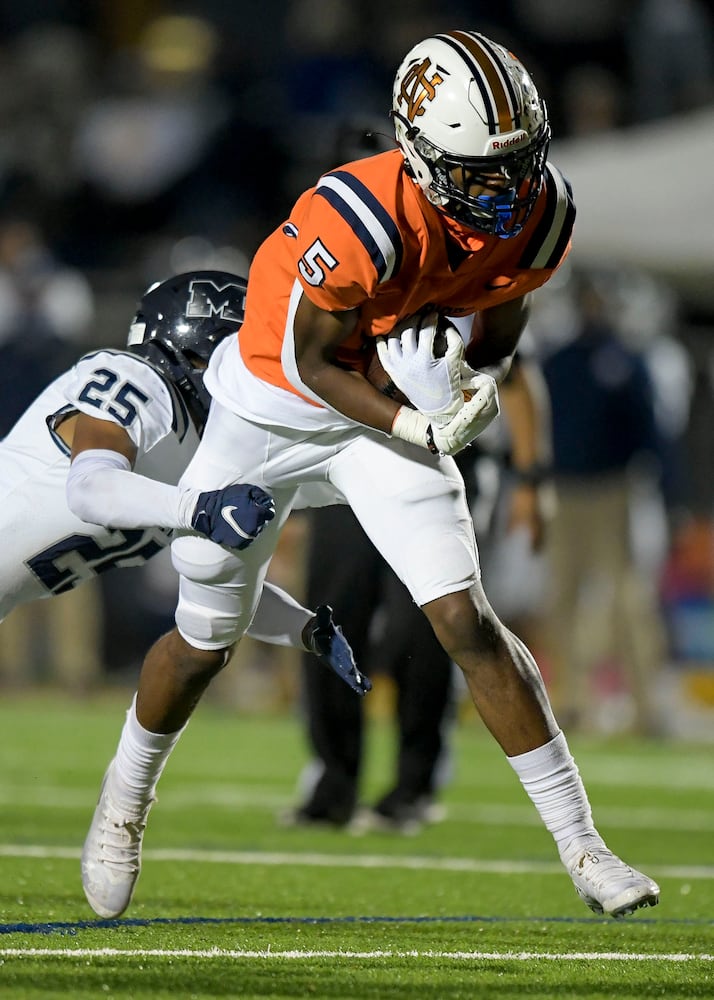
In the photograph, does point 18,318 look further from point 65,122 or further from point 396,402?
point 396,402

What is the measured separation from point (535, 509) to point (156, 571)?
520 cm

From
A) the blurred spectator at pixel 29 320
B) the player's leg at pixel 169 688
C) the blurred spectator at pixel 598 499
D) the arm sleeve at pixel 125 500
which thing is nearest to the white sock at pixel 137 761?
the player's leg at pixel 169 688

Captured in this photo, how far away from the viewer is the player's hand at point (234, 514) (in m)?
3.50

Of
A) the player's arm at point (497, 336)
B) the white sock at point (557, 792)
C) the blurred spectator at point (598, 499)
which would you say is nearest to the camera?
the white sock at point (557, 792)

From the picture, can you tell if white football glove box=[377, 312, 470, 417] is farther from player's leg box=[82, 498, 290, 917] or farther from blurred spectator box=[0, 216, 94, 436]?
blurred spectator box=[0, 216, 94, 436]

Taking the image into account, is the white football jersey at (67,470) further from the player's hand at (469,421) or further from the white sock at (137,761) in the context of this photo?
the player's hand at (469,421)

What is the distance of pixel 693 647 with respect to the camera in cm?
931

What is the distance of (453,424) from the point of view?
350cm

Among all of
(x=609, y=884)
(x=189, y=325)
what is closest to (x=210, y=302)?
(x=189, y=325)

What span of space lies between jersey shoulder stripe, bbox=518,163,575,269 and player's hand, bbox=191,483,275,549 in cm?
75

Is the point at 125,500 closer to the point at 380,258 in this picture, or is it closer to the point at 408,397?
the point at 408,397

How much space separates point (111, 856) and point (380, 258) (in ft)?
4.58

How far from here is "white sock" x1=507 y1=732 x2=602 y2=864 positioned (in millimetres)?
3480

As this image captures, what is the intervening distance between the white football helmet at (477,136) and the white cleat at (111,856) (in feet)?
4.84
